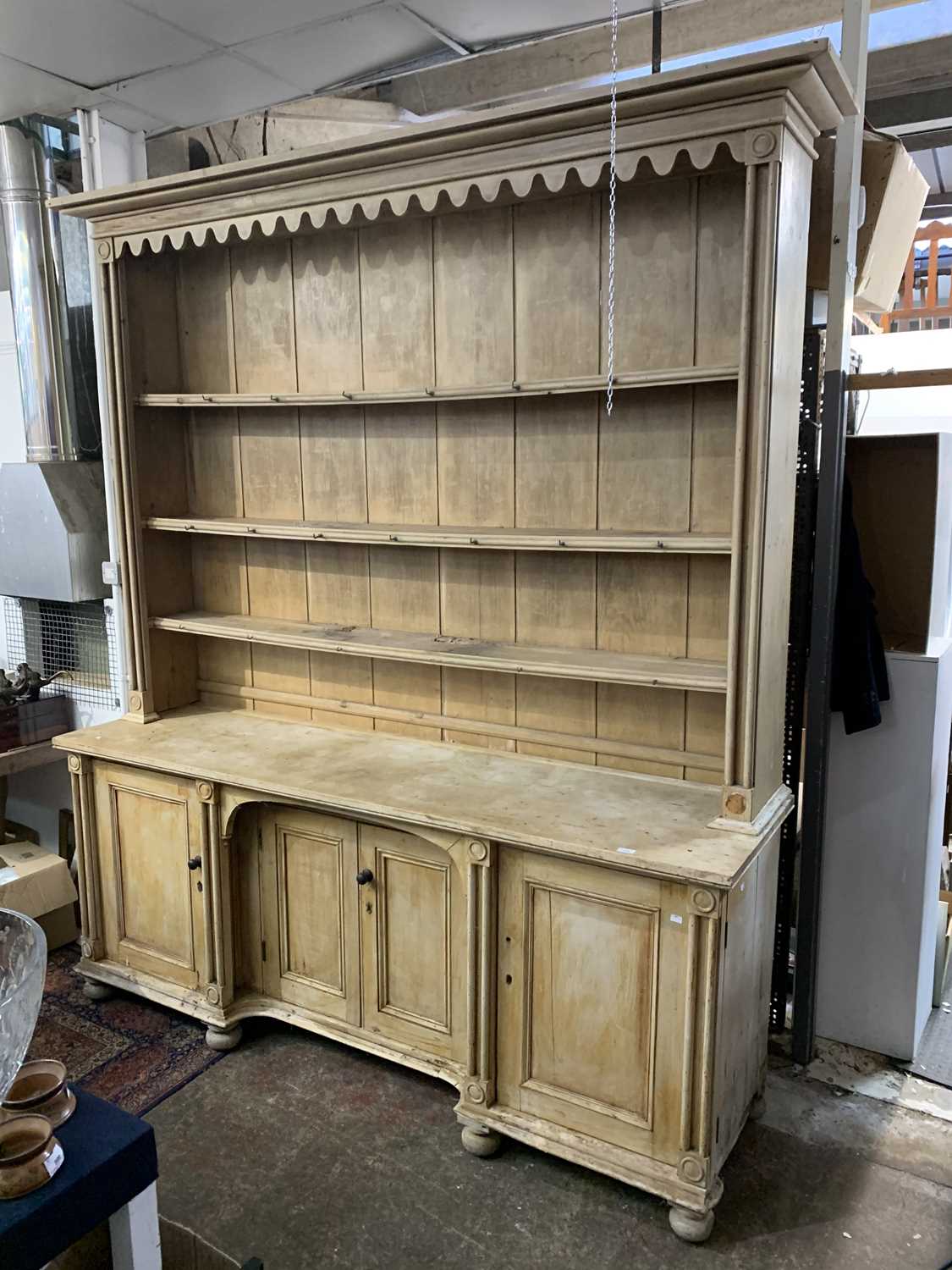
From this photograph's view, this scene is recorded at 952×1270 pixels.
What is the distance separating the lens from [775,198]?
76.9 inches

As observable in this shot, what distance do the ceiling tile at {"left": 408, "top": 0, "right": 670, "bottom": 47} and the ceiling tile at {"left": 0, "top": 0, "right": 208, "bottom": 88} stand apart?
0.66m

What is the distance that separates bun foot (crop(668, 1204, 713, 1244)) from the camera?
6.67 feet

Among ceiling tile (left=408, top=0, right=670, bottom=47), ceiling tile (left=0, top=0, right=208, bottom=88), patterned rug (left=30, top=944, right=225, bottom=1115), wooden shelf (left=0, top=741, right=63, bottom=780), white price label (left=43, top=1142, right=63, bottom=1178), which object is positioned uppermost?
ceiling tile (left=408, top=0, right=670, bottom=47)

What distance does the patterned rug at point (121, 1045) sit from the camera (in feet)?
8.34

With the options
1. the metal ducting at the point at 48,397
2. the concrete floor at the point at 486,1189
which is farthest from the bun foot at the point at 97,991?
the metal ducting at the point at 48,397

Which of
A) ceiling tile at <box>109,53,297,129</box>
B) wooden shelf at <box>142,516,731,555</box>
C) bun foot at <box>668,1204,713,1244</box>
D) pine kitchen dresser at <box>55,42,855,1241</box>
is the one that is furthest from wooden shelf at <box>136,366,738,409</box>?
bun foot at <box>668,1204,713,1244</box>

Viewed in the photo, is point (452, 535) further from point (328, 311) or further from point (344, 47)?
point (344, 47)

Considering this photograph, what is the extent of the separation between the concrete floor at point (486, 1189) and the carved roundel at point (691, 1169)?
0.14 metres

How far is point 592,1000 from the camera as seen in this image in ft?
7.08

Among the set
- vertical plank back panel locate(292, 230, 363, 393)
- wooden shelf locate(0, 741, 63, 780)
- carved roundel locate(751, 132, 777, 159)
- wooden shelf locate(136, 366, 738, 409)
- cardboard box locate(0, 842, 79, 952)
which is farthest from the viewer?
wooden shelf locate(0, 741, 63, 780)

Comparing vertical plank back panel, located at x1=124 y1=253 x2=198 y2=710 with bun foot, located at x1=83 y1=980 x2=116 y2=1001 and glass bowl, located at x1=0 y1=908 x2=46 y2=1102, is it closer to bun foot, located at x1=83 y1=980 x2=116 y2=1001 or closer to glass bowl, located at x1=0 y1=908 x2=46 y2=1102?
bun foot, located at x1=83 y1=980 x2=116 y2=1001

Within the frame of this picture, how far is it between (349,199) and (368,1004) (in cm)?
203

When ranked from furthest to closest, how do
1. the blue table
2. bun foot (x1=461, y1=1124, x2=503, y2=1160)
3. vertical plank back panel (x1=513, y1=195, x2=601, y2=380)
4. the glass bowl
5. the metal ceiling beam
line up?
the metal ceiling beam → vertical plank back panel (x1=513, y1=195, x2=601, y2=380) → bun foot (x1=461, y1=1124, x2=503, y2=1160) → the glass bowl → the blue table

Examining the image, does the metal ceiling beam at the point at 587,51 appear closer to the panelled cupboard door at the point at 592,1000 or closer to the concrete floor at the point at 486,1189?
the panelled cupboard door at the point at 592,1000
